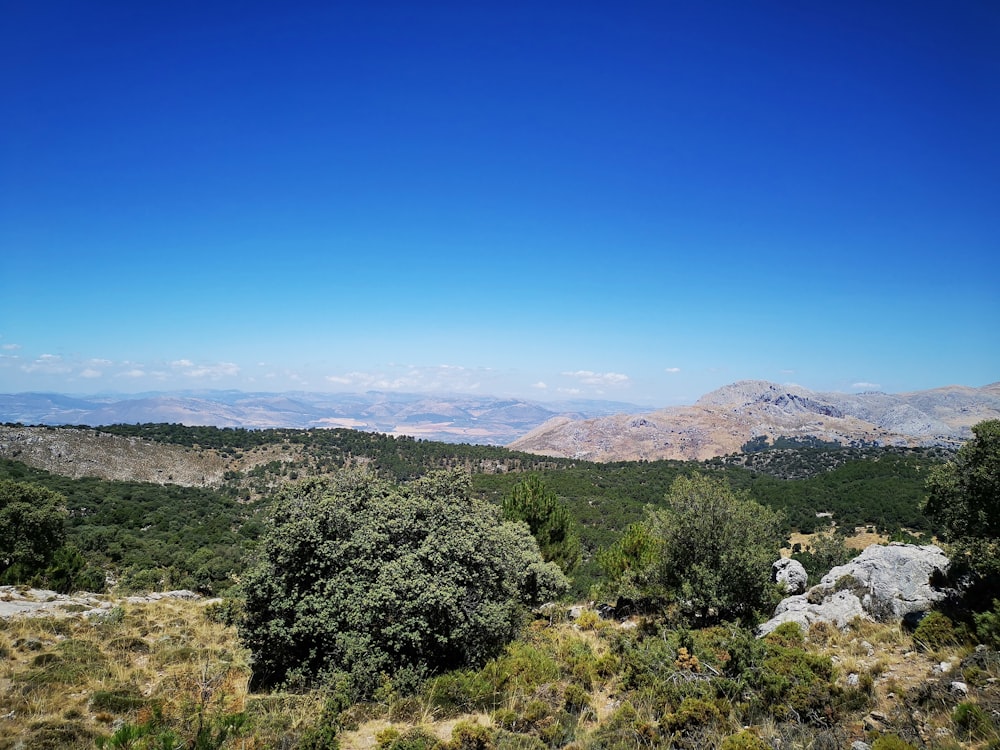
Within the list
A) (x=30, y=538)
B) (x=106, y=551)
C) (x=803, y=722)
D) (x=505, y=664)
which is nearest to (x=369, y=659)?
(x=505, y=664)

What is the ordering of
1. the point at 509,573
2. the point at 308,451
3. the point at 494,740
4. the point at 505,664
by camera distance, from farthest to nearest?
the point at 308,451, the point at 509,573, the point at 505,664, the point at 494,740

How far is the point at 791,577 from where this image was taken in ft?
71.7

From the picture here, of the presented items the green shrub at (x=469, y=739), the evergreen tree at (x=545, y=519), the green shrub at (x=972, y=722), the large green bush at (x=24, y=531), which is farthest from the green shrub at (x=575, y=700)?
the large green bush at (x=24, y=531)

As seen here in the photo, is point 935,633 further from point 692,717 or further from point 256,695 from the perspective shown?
point 256,695

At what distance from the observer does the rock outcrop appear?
50.5 feet

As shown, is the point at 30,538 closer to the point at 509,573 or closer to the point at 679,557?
the point at 509,573

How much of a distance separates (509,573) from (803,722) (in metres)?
8.75

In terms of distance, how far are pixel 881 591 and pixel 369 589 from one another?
57.1 ft

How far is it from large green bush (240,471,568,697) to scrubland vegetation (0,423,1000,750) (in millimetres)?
62

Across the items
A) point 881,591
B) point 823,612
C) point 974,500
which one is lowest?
point 823,612

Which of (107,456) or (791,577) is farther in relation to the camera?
(107,456)

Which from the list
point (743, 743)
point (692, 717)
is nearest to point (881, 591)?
point (692, 717)

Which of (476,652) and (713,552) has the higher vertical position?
(713,552)

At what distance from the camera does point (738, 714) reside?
9.65 meters
